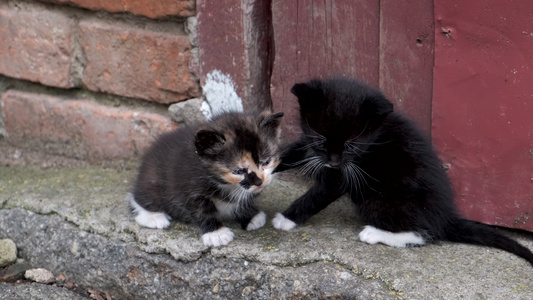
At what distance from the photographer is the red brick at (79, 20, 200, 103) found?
13.7 ft

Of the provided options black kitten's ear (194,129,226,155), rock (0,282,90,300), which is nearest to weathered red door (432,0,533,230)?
black kitten's ear (194,129,226,155)

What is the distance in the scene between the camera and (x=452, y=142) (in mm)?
3533

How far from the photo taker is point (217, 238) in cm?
343

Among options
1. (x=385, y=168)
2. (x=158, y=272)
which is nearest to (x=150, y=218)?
(x=158, y=272)

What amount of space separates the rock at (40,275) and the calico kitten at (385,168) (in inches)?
57.3

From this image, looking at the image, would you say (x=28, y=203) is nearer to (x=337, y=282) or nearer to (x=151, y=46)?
(x=151, y=46)

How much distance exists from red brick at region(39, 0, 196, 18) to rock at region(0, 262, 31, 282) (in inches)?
59.4

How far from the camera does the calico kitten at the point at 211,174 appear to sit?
10.8 ft

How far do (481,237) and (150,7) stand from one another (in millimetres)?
2141

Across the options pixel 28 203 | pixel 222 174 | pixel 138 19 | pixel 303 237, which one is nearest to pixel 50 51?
pixel 138 19

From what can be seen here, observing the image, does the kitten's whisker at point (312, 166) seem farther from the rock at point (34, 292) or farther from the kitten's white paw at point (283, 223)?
the rock at point (34, 292)

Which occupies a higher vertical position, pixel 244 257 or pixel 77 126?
pixel 77 126

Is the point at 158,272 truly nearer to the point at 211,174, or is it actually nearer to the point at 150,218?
the point at 150,218

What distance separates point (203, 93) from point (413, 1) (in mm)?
1334
